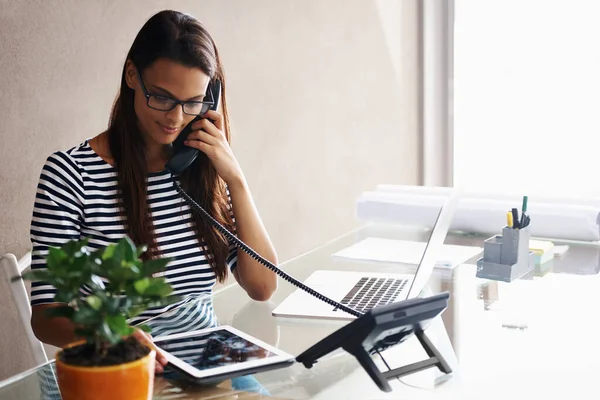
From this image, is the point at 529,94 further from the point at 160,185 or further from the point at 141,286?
the point at 141,286

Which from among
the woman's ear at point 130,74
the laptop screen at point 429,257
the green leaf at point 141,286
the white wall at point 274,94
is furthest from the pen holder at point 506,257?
the white wall at point 274,94

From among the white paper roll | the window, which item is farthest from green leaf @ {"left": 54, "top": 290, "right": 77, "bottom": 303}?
the window

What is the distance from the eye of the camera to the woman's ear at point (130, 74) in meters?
1.63

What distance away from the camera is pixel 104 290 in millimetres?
934

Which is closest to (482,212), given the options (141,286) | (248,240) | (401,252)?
(401,252)

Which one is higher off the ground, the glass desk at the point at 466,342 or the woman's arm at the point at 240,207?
the woman's arm at the point at 240,207

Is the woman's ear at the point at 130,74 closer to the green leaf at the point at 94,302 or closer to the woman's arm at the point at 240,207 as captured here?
the woman's arm at the point at 240,207

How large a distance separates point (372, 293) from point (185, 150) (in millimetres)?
487

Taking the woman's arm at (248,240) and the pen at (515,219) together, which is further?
the pen at (515,219)

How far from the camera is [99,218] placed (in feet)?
5.35

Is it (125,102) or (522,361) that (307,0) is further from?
(522,361)

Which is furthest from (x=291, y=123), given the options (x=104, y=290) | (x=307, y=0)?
(x=104, y=290)

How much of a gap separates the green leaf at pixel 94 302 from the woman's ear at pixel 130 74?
81cm

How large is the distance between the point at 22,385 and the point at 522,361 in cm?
78
